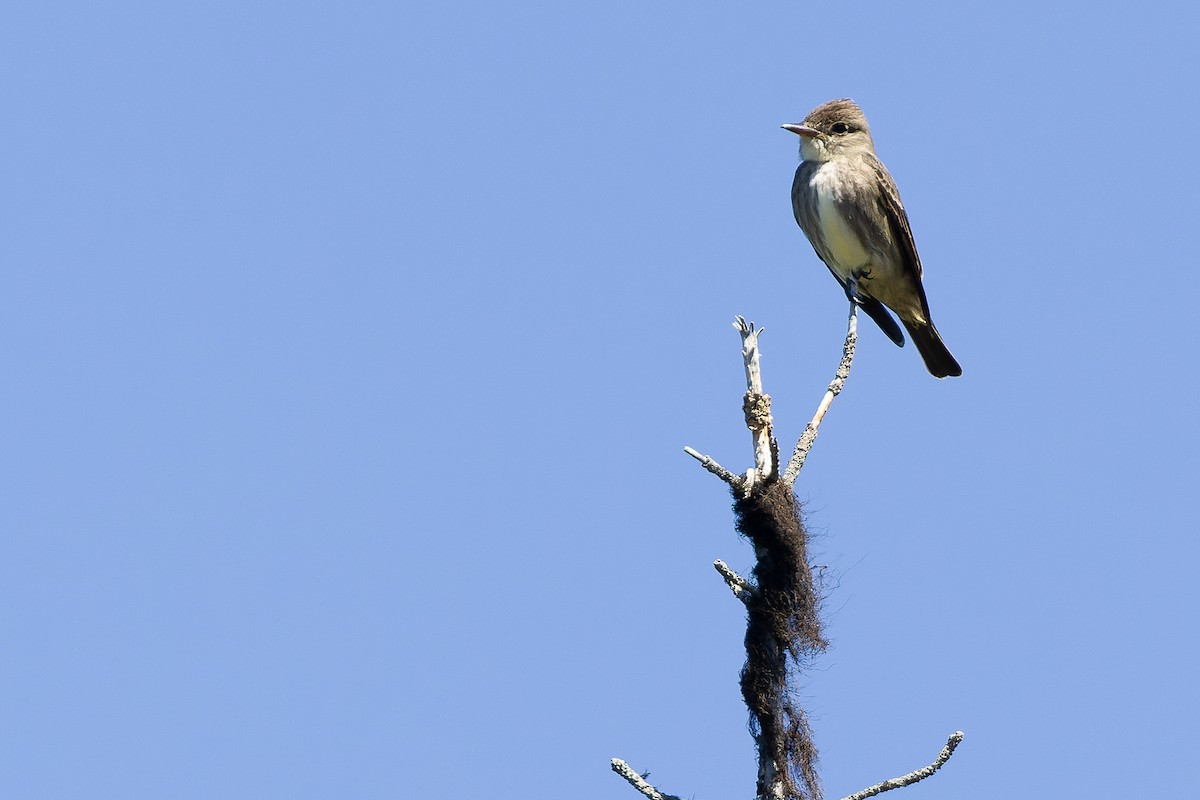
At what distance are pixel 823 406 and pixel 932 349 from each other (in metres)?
3.91

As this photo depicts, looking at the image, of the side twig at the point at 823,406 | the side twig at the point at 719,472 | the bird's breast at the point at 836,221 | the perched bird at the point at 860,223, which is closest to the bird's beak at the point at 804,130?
the perched bird at the point at 860,223

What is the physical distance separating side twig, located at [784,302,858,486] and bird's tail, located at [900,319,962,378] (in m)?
2.75

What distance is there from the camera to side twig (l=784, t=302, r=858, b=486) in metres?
6.46

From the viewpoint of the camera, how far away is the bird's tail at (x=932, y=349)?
10406mm

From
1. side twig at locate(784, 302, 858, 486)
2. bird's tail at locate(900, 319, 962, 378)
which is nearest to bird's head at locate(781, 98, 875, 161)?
bird's tail at locate(900, 319, 962, 378)

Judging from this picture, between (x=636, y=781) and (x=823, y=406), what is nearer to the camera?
(x=636, y=781)

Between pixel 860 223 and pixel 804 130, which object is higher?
pixel 804 130

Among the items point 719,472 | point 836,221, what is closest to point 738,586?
point 719,472

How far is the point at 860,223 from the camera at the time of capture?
988 centimetres

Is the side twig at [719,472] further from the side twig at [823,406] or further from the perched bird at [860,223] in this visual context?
the perched bird at [860,223]

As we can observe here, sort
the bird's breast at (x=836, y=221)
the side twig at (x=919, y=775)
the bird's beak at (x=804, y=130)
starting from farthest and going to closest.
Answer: the bird's beak at (x=804, y=130) → the bird's breast at (x=836, y=221) → the side twig at (x=919, y=775)

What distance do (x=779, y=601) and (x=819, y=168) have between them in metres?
4.68

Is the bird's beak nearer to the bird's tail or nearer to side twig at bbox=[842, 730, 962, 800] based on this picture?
the bird's tail

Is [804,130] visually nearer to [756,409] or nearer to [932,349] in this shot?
[932,349]
